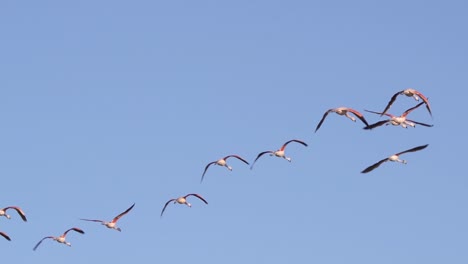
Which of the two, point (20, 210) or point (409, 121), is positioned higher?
point (409, 121)

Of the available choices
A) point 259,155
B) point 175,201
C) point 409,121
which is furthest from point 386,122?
point 175,201

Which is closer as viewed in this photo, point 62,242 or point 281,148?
point 281,148

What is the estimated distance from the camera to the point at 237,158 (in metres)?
87.9

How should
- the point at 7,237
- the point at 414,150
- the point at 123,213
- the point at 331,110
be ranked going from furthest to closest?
the point at 123,213 → the point at 7,237 → the point at 331,110 → the point at 414,150

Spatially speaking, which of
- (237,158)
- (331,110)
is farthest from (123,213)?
(331,110)

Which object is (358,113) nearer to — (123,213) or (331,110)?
(331,110)

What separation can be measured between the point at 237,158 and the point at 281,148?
2.81 metres

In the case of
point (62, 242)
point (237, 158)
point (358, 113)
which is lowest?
point (62, 242)

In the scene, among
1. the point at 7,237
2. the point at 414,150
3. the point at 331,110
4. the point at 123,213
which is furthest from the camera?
the point at 123,213

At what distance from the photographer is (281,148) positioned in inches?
3433

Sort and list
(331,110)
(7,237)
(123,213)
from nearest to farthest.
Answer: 1. (331,110)
2. (7,237)
3. (123,213)

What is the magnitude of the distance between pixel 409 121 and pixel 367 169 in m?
5.17

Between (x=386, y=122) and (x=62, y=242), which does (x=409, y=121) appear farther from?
(x=62, y=242)

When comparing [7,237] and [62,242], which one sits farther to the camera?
[62,242]
